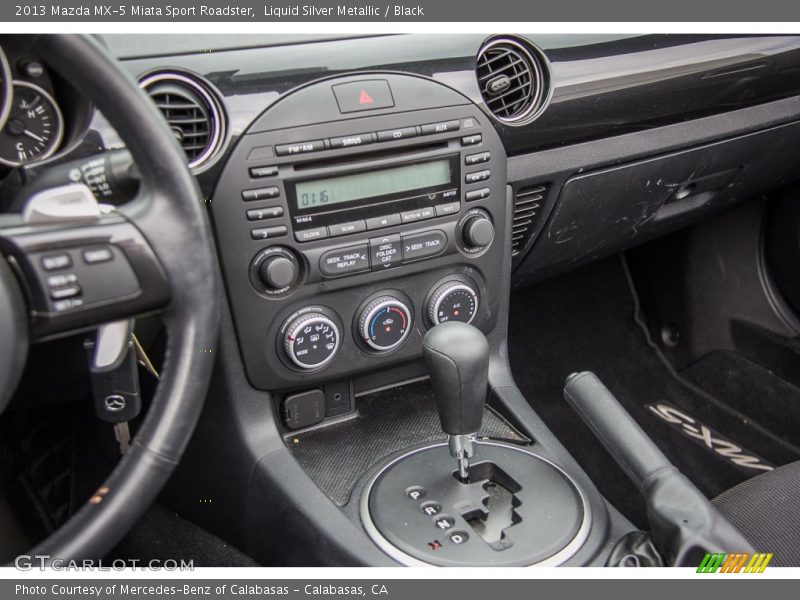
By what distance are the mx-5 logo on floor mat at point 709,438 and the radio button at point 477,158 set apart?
109 centimetres

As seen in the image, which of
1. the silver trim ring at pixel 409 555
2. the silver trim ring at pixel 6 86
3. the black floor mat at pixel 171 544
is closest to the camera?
the silver trim ring at pixel 6 86

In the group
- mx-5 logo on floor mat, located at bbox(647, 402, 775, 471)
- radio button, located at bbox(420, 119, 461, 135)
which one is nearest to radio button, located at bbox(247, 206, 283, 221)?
radio button, located at bbox(420, 119, 461, 135)

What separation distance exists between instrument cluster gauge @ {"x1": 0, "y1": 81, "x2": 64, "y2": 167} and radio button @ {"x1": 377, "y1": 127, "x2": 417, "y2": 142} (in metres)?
0.43

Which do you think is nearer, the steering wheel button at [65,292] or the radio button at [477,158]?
the steering wheel button at [65,292]

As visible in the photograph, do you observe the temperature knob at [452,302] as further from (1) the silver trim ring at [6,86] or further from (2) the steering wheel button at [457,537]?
(1) the silver trim ring at [6,86]

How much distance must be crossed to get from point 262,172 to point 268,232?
0.09m

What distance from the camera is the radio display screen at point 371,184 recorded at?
1.32 meters

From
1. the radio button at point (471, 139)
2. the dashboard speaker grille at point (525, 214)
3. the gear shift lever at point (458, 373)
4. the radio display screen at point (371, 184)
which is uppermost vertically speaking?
the radio button at point (471, 139)

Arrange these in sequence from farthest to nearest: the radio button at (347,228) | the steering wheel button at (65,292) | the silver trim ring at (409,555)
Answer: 1. the radio button at (347,228)
2. the silver trim ring at (409,555)
3. the steering wheel button at (65,292)

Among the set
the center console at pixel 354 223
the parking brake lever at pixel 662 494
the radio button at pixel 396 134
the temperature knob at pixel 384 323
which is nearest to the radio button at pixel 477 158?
the center console at pixel 354 223

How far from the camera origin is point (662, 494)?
1202 mm

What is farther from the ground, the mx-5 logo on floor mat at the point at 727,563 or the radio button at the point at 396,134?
the radio button at the point at 396,134

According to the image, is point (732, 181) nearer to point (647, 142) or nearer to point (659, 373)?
point (647, 142)

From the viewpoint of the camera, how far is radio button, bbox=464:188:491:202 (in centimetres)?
145
